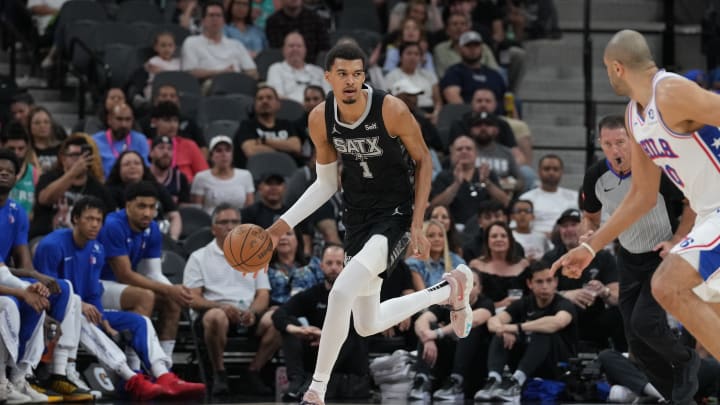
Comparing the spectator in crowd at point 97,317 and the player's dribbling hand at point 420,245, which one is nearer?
the player's dribbling hand at point 420,245

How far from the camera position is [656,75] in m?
6.21

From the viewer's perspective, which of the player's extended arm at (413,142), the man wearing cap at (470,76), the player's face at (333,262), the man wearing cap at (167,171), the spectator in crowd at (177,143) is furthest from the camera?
the man wearing cap at (470,76)

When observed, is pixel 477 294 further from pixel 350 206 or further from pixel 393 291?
pixel 350 206

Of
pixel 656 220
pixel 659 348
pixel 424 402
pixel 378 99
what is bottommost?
pixel 424 402

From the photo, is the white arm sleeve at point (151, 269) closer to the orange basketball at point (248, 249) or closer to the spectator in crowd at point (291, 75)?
the orange basketball at point (248, 249)

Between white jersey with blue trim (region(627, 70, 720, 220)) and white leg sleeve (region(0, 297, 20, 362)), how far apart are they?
4651 mm

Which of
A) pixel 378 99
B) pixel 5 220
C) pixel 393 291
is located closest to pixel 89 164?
pixel 5 220

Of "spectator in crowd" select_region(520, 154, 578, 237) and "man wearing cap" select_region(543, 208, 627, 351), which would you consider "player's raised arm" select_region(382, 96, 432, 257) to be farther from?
"spectator in crowd" select_region(520, 154, 578, 237)

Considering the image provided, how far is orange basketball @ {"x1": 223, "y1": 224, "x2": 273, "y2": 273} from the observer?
730 cm

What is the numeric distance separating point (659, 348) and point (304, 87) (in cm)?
704

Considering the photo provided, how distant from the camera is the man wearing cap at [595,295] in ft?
34.5

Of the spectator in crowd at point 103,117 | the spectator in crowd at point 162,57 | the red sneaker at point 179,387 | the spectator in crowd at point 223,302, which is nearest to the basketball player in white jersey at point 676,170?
the red sneaker at point 179,387

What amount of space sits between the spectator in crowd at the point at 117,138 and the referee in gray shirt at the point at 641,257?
5.13m

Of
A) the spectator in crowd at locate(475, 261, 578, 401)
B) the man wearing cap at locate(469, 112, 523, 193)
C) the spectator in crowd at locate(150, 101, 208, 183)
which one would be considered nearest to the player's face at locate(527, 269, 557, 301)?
the spectator in crowd at locate(475, 261, 578, 401)
